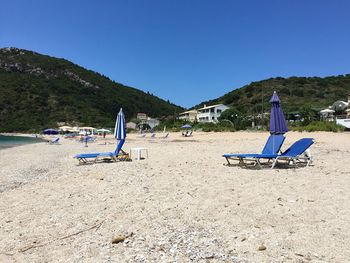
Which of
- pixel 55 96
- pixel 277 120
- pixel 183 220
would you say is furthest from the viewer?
pixel 55 96

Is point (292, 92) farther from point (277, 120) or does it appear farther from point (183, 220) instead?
point (183, 220)

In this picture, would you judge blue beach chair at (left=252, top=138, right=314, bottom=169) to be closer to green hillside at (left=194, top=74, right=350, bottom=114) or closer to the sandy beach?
the sandy beach

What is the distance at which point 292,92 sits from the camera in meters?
72.6

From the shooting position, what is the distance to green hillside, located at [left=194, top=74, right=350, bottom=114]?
65.9 metres

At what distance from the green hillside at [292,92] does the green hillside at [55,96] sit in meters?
35.0

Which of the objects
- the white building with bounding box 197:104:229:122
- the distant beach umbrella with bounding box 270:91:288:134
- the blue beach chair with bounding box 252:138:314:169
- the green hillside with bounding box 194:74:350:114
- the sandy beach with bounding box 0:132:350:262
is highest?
the green hillside with bounding box 194:74:350:114

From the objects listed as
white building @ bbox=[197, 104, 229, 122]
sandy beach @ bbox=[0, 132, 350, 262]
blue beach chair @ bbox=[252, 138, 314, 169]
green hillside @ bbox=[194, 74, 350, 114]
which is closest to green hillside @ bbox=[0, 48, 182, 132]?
white building @ bbox=[197, 104, 229, 122]

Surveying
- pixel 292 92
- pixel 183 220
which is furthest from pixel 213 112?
pixel 183 220

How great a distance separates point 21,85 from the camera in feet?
291

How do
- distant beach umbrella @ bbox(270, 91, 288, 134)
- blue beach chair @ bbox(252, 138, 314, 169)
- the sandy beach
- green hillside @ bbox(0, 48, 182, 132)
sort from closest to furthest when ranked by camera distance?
the sandy beach
blue beach chair @ bbox(252, 138, 314, 169)
distant beach umbrella @ bbox(270, 91, 288, 134)
green hillside @ bbox(0, 48, 182, 132)

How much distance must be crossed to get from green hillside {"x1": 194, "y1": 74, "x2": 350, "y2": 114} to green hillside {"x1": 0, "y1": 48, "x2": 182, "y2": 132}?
35.0 m

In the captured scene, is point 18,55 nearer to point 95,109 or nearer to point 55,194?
point 95,109

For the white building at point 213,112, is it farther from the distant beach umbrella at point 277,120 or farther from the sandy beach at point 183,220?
the sandy beach at point 183,220

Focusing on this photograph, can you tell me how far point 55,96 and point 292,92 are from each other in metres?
65.5
